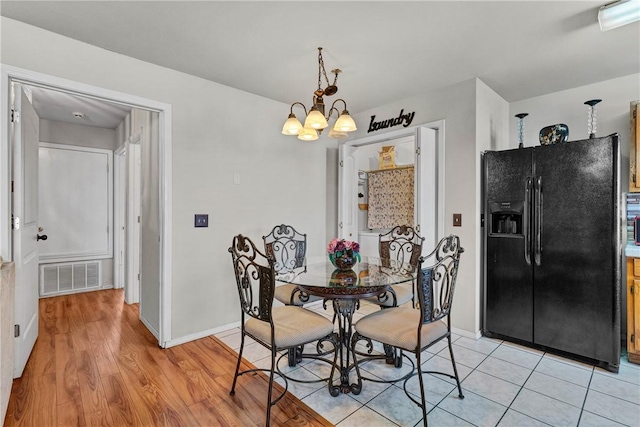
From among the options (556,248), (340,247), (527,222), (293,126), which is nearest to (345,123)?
(293,126)

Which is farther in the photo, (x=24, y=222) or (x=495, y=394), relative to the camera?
(x=24, y=222)

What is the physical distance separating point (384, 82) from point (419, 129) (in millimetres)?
582

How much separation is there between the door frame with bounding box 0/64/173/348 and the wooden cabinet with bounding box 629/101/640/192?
13.2 ft

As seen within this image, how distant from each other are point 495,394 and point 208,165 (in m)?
2.97

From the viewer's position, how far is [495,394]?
2.05 metres

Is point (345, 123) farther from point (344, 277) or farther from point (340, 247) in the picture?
point (344, 277)

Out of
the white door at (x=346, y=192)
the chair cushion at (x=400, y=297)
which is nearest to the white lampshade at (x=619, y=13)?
the chair cushion at (x=400, y=297)

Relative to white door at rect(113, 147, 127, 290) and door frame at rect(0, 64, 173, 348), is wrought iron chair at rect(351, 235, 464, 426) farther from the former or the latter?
white door at rect(113, 147, 127, 290)

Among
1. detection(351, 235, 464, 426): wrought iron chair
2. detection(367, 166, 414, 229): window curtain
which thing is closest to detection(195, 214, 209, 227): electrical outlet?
detection(351, 235, 464, 426): wrought iron chair

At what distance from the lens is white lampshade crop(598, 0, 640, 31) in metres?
1.82

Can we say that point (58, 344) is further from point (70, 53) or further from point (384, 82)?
point (384, 82)

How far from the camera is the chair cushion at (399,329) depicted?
181cm

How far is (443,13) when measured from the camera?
1984mm

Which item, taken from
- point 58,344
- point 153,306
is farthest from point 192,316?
point 58,344
